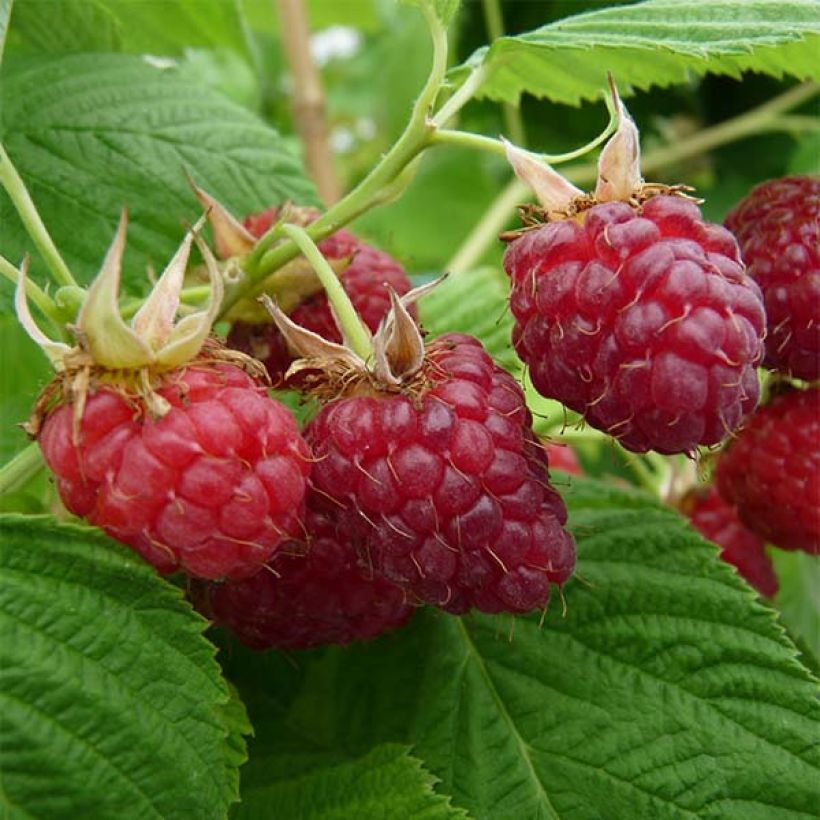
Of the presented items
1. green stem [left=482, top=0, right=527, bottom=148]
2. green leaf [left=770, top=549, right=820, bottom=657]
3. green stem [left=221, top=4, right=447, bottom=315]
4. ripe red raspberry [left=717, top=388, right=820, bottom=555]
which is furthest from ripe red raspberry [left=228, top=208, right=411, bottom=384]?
green stem [left=482, top=0, right=527, bottom=148]

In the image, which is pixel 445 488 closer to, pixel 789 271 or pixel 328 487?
pixel 328 487

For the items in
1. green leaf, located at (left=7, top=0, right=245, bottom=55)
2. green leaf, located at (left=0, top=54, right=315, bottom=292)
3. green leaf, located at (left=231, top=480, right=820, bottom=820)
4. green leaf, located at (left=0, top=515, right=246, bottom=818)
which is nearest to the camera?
green leaf, located at (left=0, top=515, right=246, bottom=818)

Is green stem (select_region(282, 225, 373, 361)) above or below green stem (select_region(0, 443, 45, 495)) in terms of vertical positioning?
above

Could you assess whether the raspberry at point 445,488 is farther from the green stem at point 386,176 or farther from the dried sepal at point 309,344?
the green stem at point 386,176

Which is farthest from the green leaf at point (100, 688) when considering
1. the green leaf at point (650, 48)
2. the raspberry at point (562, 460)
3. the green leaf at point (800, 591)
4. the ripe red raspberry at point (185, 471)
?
the green leaf at point (800, 591)

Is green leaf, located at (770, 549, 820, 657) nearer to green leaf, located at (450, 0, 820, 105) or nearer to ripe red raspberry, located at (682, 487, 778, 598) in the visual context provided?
ripe red raspberry, located at (682, 487, 778, 598)

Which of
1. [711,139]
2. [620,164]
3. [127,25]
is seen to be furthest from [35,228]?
[711,139]
